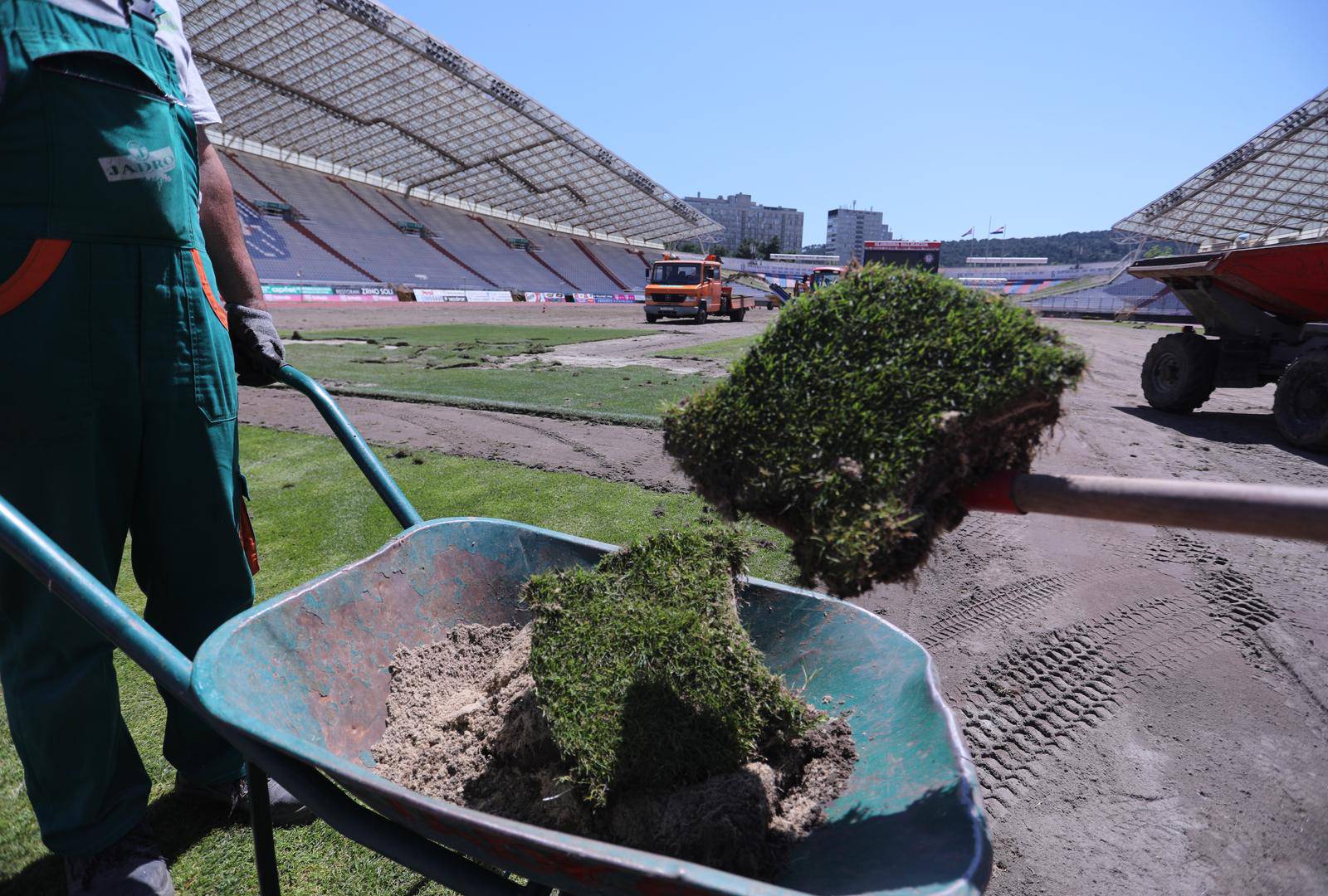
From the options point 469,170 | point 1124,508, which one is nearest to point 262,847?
point 1124,508

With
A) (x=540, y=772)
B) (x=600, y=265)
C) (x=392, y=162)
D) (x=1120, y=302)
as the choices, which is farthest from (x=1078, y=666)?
(x=600, y=265)

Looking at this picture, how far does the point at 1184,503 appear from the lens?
Answer: 116 cm

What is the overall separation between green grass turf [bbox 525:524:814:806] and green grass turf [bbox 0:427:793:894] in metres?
0.83

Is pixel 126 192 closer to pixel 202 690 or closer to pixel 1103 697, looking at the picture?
pixel 202 690

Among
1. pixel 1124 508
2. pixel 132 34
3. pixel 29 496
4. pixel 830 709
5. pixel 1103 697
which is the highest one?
pixel 132 34

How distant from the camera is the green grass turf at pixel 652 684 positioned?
1516mm

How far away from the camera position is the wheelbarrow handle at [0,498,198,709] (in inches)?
52.4

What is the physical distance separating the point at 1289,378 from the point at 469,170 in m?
46.0

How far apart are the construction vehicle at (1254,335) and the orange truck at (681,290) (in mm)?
15638

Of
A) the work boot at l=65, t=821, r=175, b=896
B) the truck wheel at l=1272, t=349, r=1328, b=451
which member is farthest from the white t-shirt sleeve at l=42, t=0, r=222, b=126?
the truck wheel at l=1272, t=349, r=1328, b=451

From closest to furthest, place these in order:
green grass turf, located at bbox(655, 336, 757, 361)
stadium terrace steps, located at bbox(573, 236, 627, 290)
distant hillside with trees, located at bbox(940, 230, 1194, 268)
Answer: green grass turf, located at bbox(655, 336, 757, 361), stadium terrace steps, located at bbox(573, 236, 627, 290), distant hillside with trees, located at bbox(940, 230, 1194, 268)

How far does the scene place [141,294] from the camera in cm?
174

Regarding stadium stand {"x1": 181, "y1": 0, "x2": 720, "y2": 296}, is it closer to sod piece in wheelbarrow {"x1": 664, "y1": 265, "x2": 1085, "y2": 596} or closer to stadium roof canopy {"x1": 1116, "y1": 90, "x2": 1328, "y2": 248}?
stadium roof canopy {"x1": 1116, "y1": 90, "x2": 1328, "y2": 248}

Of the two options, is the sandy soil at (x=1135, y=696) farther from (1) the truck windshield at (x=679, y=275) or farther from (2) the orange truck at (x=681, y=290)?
(1) the truck windshield at (x=679, y=275)
